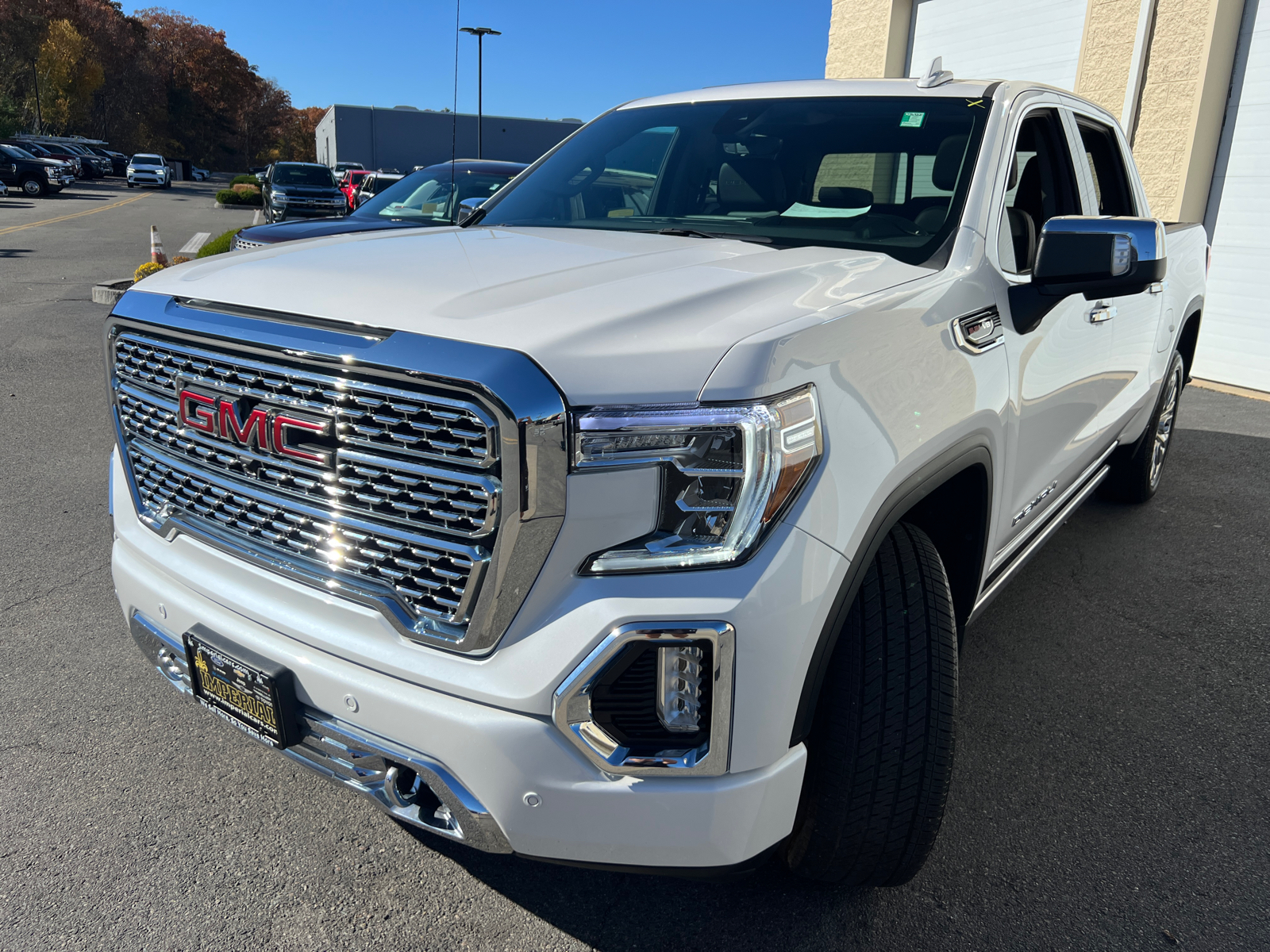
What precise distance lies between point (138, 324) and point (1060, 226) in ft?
7.14

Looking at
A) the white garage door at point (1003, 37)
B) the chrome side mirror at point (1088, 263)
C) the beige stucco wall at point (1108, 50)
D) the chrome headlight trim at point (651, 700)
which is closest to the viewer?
the chrome headlight trim at point (651, 700)

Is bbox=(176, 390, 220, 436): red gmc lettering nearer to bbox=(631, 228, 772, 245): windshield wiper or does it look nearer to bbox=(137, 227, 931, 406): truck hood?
bbox=(137, 227, 931, 406): truck hood

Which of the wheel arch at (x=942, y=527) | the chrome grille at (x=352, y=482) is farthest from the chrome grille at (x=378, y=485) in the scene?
the wheel arch at (x=942, y=527)

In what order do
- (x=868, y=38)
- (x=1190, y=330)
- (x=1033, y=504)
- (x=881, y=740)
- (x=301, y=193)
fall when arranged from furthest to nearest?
(x=301, y=193)
(x=868, y=38)
(x=1190, y=330)
(x=1033, y=504)
(x=881, y=740)

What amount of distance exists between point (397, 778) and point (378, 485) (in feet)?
1.86

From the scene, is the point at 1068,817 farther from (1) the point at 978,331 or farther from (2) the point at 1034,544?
(1) the point at 978,331

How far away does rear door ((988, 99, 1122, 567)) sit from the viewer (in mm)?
2535

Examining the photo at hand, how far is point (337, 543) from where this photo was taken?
181cm

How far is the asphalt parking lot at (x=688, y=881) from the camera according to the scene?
6.88ft

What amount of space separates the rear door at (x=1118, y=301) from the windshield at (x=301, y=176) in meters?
21.5

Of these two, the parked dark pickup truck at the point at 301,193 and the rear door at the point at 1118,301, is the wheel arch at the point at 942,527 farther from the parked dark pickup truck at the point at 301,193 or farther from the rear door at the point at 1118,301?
the parked dark pickup truck at the point at 301,193

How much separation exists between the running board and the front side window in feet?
2.92

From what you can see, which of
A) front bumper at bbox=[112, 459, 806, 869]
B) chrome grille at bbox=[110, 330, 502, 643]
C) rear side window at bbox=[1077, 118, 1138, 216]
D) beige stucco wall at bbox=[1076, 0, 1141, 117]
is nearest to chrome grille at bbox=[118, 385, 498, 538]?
chrome grille at bbox=[110, 330, 502, 643]

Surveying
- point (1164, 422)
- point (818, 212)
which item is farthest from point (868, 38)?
point (818, 212)
